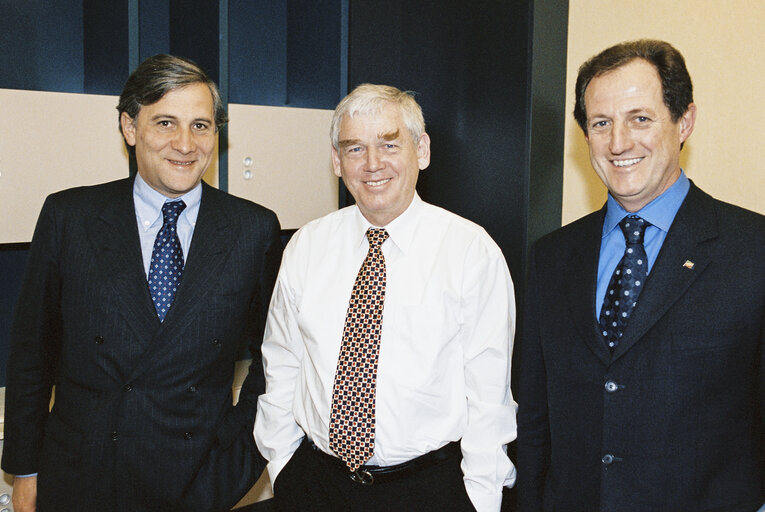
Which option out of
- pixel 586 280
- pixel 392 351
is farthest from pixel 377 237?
pixel 586 280

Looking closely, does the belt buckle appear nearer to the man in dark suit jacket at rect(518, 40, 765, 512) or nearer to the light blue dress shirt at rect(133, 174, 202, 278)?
the man in dark suit jacket at rect(518, 40, 765, 512)

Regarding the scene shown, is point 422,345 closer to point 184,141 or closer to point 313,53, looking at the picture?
point 184,141

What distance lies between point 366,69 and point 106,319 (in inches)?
69.9

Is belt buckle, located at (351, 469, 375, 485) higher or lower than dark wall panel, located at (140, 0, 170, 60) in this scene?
lower

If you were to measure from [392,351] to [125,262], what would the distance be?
0.79m

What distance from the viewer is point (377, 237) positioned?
1824mm

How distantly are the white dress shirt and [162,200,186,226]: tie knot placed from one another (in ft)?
1.18

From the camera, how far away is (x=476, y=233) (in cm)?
178

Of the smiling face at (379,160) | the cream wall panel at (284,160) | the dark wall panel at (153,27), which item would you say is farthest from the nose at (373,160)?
the dark wall panel at (153,27)

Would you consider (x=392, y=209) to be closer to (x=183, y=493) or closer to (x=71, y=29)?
(x=183, y=493)

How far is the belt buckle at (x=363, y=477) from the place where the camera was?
1.66 meters

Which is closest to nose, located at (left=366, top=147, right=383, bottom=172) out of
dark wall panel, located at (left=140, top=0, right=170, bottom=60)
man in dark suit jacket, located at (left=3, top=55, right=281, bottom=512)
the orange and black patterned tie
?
the orange and black patterned tie

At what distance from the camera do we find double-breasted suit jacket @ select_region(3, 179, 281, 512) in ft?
5.71

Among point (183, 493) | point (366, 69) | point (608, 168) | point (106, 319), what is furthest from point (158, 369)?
point (366, 69)
